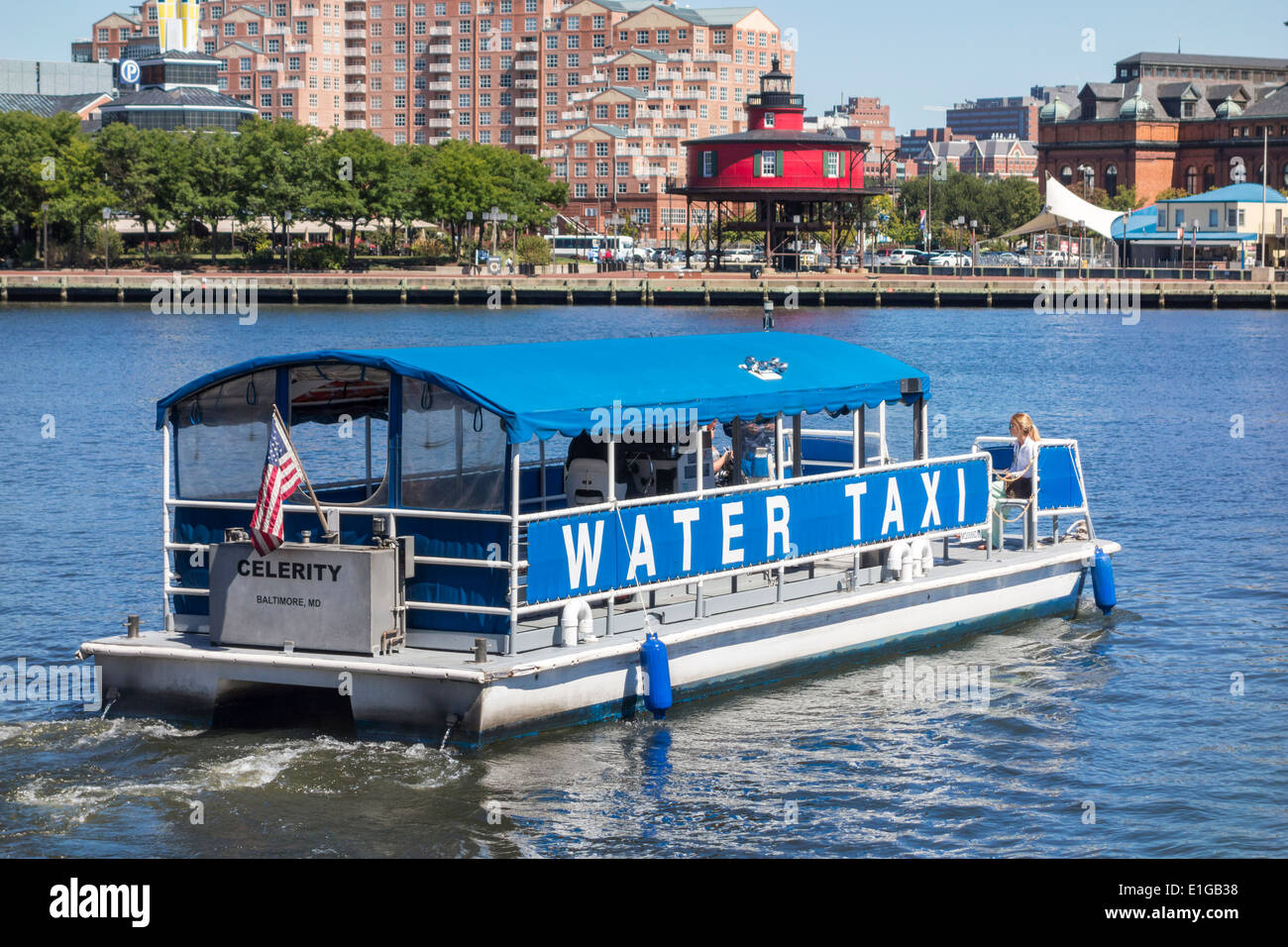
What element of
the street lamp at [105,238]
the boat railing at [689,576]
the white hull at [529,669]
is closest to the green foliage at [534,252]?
the street lamp at [105,238]

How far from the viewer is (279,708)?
59.0ft

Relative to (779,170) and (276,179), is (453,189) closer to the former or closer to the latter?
(276,179)

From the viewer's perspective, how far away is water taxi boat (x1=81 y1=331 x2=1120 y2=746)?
54.8 feet

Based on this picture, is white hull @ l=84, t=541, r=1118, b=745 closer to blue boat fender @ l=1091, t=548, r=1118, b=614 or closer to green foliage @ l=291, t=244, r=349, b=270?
blue boat fender @ l=1091, t=548, r=1118, b=614

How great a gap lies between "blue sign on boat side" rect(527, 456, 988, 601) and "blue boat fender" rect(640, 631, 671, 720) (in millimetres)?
660

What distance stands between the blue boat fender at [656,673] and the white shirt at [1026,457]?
702 cm

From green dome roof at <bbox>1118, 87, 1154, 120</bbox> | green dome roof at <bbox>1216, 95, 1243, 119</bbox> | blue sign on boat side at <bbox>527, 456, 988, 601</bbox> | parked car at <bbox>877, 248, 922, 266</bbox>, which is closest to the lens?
blue sign on boat side at <bbox>527, 456, 988, 601</bbox>

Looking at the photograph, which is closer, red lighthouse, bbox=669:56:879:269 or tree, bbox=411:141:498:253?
red lighthouse, bbox=669:56:879:269

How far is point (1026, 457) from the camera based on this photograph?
896 inches

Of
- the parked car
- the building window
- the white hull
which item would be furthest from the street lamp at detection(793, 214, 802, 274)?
the white hull
